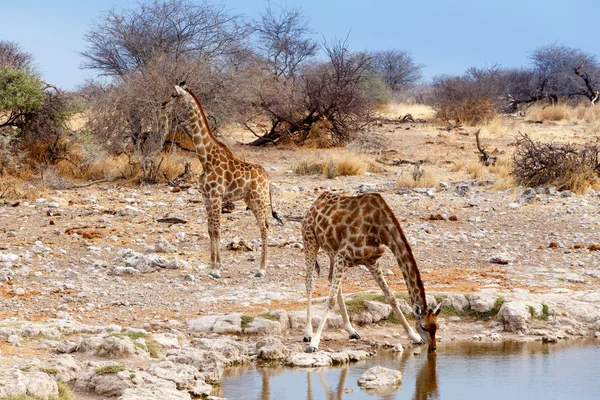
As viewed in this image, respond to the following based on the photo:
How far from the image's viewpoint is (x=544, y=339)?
9.20 metres

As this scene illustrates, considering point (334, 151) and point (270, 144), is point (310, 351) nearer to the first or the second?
point (334, 151)

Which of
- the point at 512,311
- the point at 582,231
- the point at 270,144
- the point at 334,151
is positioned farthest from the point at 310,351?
the point at 270,144

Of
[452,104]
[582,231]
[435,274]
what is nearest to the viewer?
[435,274]

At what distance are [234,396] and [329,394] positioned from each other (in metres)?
0.79

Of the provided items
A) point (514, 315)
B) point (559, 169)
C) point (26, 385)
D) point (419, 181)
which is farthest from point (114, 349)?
point (559, 169)

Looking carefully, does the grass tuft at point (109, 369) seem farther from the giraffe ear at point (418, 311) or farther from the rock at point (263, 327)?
the giraffe ear at point (418, 311)

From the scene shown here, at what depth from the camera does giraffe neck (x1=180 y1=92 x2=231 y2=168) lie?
11.8 m

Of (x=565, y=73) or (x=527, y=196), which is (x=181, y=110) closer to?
(x=527, y=196)

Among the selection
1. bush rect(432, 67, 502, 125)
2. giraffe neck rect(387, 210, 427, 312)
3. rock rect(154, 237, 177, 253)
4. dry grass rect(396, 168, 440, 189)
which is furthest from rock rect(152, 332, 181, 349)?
bush rect(432, 67, 502, 125)

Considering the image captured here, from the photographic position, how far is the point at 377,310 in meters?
9.41

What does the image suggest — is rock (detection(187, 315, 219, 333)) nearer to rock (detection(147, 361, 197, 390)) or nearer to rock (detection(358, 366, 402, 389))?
rock (detection(147, 361, 197, 390))

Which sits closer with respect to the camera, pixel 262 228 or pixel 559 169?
pixel 262 228

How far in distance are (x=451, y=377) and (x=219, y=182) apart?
4750 mm

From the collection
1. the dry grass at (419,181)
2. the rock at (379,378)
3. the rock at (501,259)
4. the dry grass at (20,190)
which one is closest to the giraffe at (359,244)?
the rock at (379,378)
